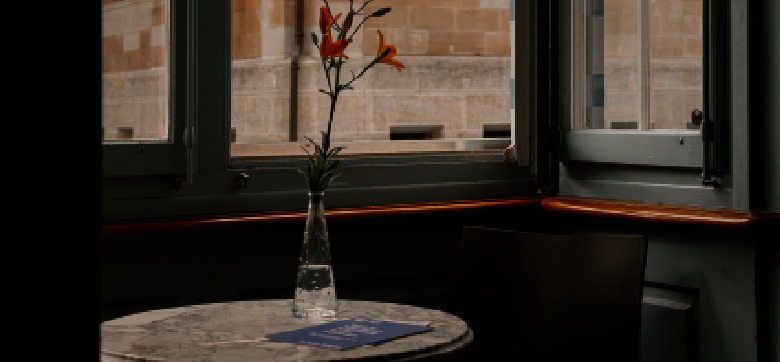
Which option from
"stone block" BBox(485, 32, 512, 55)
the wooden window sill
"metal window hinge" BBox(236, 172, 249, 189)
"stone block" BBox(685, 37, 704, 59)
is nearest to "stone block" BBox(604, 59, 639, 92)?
"stone block" BBox(685, 37, 704, 59)

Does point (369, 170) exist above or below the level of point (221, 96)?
below

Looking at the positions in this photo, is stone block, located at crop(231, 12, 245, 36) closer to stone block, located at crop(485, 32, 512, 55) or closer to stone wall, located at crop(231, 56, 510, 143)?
stone wall, located at crop(231, 56, 510, 143)

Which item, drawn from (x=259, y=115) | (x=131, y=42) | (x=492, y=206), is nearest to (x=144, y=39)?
(x=131, y=42)

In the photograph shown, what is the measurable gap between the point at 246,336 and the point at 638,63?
1.46 m

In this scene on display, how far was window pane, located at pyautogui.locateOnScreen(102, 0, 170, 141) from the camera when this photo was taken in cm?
206

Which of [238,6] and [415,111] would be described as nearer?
[238,6]

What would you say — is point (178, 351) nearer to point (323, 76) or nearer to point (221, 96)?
point (221, 96)

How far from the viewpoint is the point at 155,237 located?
2135mm

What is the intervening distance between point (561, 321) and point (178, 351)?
3.13ft

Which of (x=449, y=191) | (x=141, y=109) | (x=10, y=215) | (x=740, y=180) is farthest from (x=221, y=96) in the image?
(x=10, y=215)

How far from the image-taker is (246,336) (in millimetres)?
1485

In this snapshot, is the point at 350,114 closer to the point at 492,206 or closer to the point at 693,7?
the point at 492,206

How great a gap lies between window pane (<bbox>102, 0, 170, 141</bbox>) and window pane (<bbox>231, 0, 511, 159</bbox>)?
0.20 metres

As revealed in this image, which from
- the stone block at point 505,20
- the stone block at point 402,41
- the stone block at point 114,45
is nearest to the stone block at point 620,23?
the stone block at point 505,20
